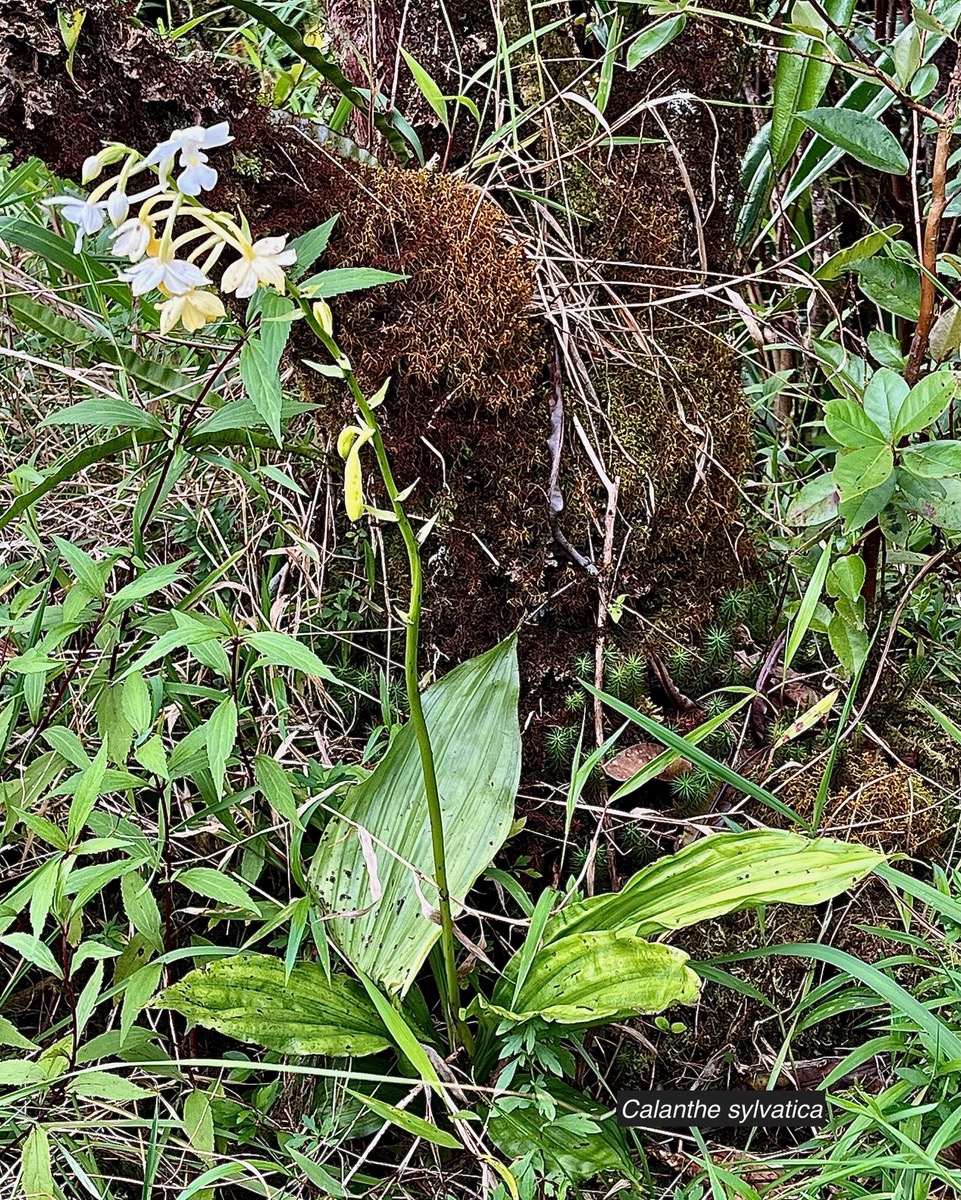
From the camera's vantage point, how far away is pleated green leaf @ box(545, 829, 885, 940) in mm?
987

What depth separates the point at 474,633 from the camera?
1.40 metres

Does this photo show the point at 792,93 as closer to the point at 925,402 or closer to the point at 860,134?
the point at 860,134

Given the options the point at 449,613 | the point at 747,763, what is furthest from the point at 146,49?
the point at 747,763

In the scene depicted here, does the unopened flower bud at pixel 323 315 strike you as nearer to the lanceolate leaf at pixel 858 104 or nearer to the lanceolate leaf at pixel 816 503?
the lanceolate leaf at pixel 816 503

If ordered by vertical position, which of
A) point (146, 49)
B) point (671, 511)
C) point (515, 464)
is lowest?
point (671, 511)

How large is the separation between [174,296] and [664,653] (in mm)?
864

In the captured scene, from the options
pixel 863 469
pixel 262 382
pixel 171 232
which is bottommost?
pixel 863 469

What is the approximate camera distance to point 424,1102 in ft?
3.86

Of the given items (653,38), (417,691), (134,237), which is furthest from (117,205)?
(653,38)

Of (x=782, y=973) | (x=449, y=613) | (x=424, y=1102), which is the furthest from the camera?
(x=449, y=613)

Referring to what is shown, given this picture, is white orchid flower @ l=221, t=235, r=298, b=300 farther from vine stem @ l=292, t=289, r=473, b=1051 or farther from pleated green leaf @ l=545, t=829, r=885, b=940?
pleated green leaf @ l=545, t=829, r=885, b=940

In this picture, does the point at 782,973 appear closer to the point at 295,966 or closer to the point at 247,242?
the point at 295,966

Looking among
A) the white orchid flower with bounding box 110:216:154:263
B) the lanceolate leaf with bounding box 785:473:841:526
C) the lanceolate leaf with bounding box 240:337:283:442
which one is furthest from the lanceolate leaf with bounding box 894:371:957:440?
the white orchid flower with bounding box 110:216:154:263

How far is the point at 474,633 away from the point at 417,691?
0.46 metres
